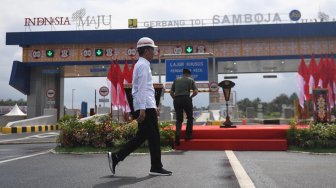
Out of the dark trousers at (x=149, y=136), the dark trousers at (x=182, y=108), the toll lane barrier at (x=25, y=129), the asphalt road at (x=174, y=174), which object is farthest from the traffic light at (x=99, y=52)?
the dark trousers at (x=149, y=136)

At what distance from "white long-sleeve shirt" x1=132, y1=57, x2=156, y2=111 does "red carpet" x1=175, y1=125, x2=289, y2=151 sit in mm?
3015

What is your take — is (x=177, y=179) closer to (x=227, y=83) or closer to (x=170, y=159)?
(x=170, y=159)

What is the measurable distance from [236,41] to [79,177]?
2249 centimetres

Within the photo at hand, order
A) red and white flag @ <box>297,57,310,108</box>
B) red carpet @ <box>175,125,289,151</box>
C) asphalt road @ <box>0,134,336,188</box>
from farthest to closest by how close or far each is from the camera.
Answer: red and white flag @ <box>297,57,310,108</box>, red carpet @ <box>175,125,289,151</box>, asphalt road @ <box>0,134,336,188</box>

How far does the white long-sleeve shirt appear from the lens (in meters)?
3.83

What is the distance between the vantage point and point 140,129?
3979mm

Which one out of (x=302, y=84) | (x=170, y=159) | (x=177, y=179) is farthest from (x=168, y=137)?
(x=302, y=84)

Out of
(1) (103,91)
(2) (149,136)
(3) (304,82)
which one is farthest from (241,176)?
(1) (103,91)

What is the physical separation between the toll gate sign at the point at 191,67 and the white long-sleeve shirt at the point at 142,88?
11.1 m

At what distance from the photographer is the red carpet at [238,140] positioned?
22.1 ft

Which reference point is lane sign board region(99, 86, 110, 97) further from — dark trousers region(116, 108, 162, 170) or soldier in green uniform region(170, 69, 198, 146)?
dark trousers region(116, 108, 162, 170)

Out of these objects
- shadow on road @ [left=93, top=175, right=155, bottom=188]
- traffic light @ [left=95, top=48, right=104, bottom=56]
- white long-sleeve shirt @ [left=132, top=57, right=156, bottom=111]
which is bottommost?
shadow on road @ [left=93, top=175, right=155, bottom=188]

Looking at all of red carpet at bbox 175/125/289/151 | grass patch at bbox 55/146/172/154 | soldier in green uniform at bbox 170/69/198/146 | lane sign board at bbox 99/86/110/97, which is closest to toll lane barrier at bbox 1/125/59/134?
lane sign board at bbox 99/86/110/97

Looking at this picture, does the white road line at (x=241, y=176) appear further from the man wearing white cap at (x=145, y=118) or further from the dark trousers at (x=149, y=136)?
the dark trousers at (x=149, y=136)
